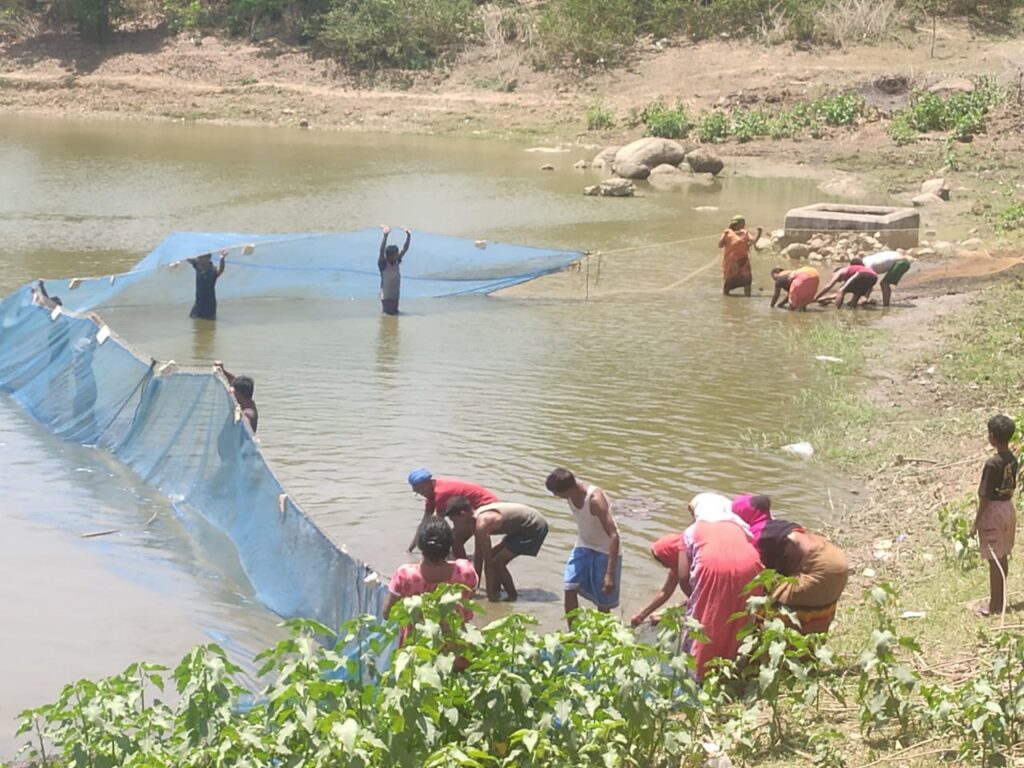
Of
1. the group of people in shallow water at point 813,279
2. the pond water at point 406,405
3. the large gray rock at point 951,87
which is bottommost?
the pond water at point 406,405

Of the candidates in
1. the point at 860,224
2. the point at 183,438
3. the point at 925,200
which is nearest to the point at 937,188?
the point at 925,200

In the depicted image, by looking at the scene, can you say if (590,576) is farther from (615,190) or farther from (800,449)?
(615,190)

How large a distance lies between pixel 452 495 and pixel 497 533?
43cm

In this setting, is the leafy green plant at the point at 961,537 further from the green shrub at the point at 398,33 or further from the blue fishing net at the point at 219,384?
the green shrub at the point at 398,33

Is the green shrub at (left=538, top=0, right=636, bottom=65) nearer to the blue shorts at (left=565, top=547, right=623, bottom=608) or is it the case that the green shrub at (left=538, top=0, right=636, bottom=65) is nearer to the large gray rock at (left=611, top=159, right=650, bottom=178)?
the large gray rock at (left=611, top=159, right=650, bottom=178)

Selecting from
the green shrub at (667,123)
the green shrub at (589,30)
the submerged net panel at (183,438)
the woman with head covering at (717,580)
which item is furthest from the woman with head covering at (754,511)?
the green shrub at (589,30)

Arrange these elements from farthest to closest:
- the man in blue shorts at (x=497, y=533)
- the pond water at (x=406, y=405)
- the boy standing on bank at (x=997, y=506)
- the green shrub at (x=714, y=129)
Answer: the green shrub at (x=714, y=129) < the pond water at (x=406, y=405) < the man in blue shorts at (x=497, y=533) < the boy standing on bank at (x=997, y=506)

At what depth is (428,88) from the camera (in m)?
42.9

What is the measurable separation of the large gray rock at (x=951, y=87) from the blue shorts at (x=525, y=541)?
28197 millimetres

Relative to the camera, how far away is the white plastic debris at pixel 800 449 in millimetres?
11398

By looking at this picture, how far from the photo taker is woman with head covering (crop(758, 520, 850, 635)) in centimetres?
670

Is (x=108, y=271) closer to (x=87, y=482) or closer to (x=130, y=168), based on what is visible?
(x=87, y=482)

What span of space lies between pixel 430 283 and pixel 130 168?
47.7 ft

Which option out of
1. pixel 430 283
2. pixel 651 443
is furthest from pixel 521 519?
pixel 430 283
